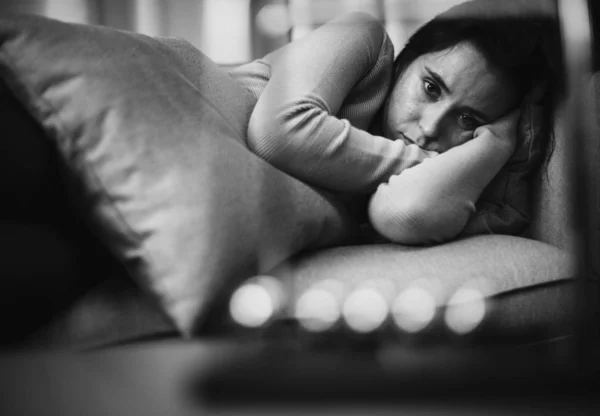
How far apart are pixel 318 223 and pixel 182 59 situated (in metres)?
0.29

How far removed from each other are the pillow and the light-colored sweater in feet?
0.49

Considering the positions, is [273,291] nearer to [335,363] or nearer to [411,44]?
[335,363]

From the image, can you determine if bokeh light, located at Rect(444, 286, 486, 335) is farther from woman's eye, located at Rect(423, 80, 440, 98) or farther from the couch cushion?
woman's eye, located at Rect(423, 80, 440, 98)

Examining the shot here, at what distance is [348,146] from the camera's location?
2.38 feet

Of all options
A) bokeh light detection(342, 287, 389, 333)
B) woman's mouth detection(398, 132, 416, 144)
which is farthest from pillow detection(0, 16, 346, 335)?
woman's mouth detection(398, 132, 416, 144)

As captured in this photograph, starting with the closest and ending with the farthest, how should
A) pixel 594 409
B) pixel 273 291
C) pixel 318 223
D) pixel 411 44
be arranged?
pixel 594 409, pixel 273 291, pixel 318 223, pixel 411 44

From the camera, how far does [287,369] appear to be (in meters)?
0.47

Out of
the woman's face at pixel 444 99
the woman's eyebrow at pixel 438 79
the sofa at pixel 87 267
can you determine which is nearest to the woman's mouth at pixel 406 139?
the woman's face at pixel 444 99

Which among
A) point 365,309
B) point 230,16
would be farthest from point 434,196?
point 230,16

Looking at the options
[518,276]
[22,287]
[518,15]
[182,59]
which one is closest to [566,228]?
[518,276]

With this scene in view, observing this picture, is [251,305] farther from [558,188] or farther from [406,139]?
[558,188]

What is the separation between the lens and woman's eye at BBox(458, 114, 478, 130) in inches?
33.0

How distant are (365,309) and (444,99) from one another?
442 mm

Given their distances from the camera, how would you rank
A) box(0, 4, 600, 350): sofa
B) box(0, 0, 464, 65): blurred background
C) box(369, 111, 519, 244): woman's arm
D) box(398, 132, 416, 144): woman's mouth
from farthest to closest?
box(398, 132, 416, 144): woman's mouth < box(369, 111, 519, 244): woman's arm < box(0, 0, 464, 65): blurred background < box(0, 4, 600, 350): sofa
